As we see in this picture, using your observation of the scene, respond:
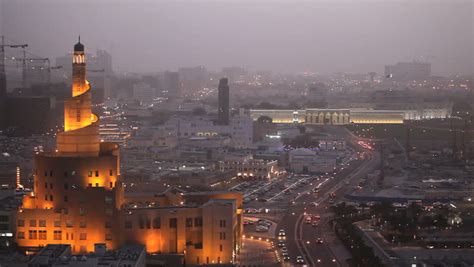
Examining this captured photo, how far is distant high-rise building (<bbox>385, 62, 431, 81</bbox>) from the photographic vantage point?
126 feet

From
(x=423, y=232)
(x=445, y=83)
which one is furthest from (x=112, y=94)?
(x=423, y=232)

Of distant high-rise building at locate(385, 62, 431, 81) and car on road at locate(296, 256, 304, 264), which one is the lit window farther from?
distant high-rise building at locate(385, 62, 431, 81)

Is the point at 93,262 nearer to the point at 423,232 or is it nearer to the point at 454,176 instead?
the point at 423,232

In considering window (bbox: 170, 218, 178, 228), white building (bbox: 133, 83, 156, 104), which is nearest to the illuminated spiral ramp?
window (bbox: 170, 218, 178, 228)

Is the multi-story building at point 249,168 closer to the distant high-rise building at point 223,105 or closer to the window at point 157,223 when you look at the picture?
the window at point 157,223

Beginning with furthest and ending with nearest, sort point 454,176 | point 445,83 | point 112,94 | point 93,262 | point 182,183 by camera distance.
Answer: point 445,83 → point 112,94 → point 454,176 → point 182,183 → point 93,262

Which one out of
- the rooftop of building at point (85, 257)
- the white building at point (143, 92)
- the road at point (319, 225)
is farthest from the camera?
the white building at point (143, 92)

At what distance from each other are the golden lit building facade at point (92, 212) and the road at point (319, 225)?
0.98 metres

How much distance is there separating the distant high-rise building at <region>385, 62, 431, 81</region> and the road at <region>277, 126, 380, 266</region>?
62.1ft

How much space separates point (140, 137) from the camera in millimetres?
22797

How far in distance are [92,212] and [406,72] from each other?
3434cm

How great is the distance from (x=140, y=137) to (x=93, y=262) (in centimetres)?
1491

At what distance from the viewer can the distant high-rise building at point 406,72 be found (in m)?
38.5

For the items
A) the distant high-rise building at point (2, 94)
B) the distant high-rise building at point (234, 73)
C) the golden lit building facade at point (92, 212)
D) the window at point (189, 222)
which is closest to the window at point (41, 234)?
the golden lit building facade at point (92, 212)
